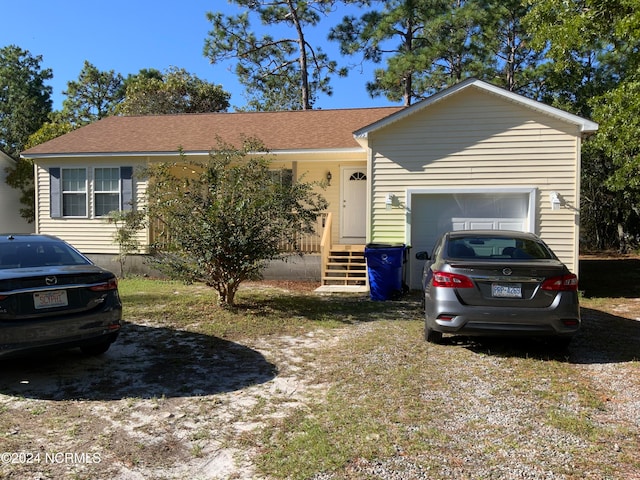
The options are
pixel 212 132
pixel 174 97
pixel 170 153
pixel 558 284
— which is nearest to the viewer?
pixel 558 284

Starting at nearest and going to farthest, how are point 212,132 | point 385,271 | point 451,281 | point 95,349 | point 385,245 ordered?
point 451,281 → point 95,349 → point 385,271 → point 385,245 → point 212,132

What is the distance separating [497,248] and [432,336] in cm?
142

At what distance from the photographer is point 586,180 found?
864 inches

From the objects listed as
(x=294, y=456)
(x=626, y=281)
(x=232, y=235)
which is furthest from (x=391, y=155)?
(x=294, y=456)

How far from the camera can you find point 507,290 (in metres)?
5.43

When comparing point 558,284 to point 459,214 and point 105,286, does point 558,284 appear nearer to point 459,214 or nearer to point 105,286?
point 105,286

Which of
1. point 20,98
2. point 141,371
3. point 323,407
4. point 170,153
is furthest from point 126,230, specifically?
point 20,98

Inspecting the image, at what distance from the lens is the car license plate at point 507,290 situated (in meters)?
5.41

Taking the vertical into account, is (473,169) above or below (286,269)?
above

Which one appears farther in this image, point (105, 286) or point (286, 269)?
point (286, 269)

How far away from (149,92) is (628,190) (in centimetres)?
2462

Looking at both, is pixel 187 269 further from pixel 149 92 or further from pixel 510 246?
pixel 149 92

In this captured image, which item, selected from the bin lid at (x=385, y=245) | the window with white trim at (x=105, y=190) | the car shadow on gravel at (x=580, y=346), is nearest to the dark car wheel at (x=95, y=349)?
the car shadow on gravel at (x=580, y=346)

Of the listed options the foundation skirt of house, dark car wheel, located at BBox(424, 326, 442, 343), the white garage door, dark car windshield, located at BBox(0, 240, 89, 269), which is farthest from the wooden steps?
dark car windshield, located at BBox(0, 240, 89, 269)
